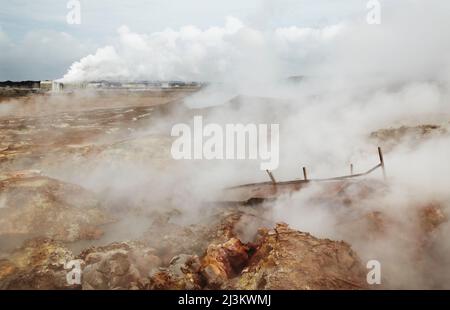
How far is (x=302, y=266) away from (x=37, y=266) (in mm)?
4772

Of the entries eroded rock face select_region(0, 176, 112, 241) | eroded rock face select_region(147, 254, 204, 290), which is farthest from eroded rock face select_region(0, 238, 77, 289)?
eroded rock face select_region(147, 254, 204, 290)

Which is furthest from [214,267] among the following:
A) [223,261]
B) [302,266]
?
[302,266]

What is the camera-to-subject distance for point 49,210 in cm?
813

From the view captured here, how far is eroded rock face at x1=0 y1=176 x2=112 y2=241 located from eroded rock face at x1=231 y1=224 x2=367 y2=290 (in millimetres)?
4251

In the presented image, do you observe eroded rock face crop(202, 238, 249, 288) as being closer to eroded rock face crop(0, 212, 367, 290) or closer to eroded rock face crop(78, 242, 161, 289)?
eroded rock face crop(0, 212, 367, 290)

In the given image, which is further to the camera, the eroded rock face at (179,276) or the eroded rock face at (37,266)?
the eroded rock face at (37,266)

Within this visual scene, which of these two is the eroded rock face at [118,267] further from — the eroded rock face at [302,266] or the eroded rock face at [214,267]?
the eroded rock face at [302,266]

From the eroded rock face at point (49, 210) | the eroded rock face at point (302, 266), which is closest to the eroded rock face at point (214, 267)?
the eroded rock face at point (302, 266)

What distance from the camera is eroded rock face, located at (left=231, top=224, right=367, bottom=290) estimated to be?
467cm

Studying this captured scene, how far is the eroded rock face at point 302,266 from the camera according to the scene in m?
4.67

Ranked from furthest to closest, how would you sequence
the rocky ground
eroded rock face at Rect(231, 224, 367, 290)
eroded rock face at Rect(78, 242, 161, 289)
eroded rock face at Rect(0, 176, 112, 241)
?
eroded rock face at Rect(0, 176, 112, 241)
eroded rock face at Rect(78, 242, 161, 289)
the rocky ground
eroded rock face at Rect(231, 224, 367, 290)

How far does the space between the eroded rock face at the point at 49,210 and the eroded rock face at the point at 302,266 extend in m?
4.25

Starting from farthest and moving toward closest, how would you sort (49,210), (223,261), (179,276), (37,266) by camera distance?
(49,210) → (37,266) → (223,261) → (179,276)

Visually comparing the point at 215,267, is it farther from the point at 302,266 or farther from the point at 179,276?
the point at 302,266
